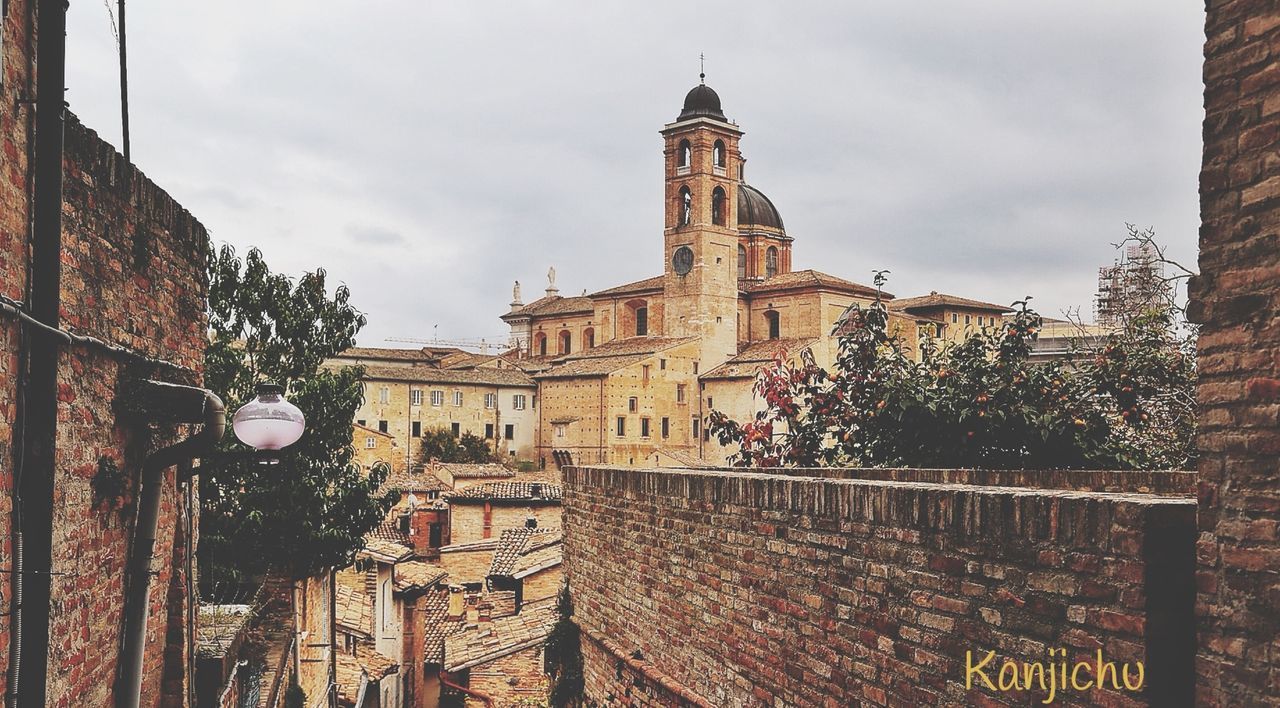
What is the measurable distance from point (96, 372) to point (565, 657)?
18.8 feet

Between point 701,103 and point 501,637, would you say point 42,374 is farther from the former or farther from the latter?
point 701,103

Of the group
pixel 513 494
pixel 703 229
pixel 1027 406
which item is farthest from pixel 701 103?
pixel 1027 406

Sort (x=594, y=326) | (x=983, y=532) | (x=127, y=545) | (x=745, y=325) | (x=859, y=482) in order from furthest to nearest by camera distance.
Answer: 1. (x=594, y=326)
2. (x=745, y=325)
3. (x=127, y=545)
4. (x=859, y=482)
5. (x=983, y=532)

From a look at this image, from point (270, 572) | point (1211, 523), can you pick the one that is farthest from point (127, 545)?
point (270, 572)

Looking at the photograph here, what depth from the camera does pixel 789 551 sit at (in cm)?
607

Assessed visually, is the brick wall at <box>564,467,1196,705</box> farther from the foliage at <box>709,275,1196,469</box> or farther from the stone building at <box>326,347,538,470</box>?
the stone building at <box>326,347,538,470</box>

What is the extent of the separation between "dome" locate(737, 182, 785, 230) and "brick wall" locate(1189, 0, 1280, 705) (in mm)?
79913

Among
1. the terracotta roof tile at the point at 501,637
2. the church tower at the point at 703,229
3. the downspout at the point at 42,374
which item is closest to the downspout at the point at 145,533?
the downspout at the point at 42,374

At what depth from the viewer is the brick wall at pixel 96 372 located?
173 inches

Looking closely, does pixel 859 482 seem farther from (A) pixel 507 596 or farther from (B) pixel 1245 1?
(A) pixel 507 596

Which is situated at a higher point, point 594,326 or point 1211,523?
point 594,326

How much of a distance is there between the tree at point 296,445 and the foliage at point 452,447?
49.7m

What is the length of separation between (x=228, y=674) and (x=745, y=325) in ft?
226

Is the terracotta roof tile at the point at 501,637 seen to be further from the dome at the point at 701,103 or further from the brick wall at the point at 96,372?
the dome at the point at 701,103
